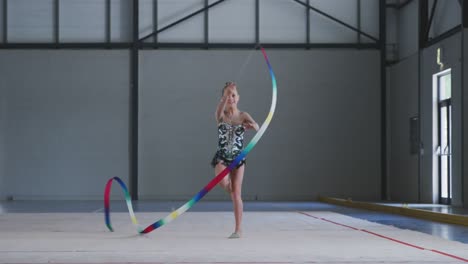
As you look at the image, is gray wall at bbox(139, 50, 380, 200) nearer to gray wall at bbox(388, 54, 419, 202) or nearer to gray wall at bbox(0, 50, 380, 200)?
gray wall at bbox(0, 50, 380, 200)

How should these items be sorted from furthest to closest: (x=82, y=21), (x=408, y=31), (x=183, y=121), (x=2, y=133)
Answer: (x=183, y=121), (x=82, y=21), (x=2, y=133), (x=408, y=31)

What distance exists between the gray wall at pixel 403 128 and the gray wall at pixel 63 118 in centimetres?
896

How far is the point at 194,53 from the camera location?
2748cm

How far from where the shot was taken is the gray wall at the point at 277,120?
27.2 meters

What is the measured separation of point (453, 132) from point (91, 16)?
515 inches

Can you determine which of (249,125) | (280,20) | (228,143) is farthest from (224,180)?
(280,20)

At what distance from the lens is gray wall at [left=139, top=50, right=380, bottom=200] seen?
2722 cm

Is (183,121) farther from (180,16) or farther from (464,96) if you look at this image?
(464,96)

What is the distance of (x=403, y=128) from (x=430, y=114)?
2845 mm

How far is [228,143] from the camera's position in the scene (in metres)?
9.46

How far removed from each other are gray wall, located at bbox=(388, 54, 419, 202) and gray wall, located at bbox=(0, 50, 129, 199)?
29.4 feet

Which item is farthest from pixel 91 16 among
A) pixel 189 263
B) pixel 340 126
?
pixel 189 263

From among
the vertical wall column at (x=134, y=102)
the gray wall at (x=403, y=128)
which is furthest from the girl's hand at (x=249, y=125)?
the vertical wall column at (x=134, y=102)

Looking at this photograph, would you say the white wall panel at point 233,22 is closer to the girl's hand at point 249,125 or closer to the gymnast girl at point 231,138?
the gymnast girl at point 231,138
